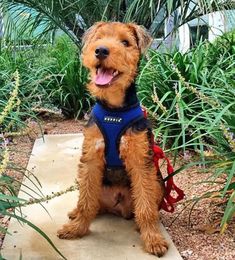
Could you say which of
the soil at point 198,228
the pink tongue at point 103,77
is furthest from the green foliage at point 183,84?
the pink tongue at point 103,77

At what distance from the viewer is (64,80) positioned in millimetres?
6594

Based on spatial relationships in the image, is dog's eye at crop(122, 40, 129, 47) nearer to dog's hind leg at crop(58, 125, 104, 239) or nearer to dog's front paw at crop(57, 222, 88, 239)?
dog's hind leg at crop(58, 125, 104, 239)

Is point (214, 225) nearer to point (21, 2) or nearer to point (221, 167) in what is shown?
point (221, 167)

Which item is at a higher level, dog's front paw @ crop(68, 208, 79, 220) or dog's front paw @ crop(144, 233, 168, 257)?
dog's front paw @ crop(144, 233, 168, 257)

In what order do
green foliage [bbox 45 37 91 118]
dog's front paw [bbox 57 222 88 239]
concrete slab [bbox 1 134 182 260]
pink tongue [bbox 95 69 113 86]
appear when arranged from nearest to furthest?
pink tongue [bbox 95 69 113 86], concrete slab [bbox 1 134 182 260], dog's front paw [bbox 57 222 88 239], green foliage [bbox 45 37 91 118]

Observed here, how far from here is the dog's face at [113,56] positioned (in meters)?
2.73

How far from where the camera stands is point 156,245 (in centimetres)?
291

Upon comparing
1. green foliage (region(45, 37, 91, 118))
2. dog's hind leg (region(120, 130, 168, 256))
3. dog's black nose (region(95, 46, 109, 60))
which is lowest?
green foliage (region(45, 37, 91, 118))

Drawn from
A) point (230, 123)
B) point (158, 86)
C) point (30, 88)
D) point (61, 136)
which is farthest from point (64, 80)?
point (230, 123)

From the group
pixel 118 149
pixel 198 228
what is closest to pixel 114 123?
pixel 118 149

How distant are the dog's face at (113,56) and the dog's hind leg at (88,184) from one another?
26 cm

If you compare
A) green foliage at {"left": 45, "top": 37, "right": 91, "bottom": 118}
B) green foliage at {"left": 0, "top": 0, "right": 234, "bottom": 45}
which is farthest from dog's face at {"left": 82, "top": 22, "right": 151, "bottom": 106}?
green foliage at {"left": 45, "top": 37, "right": 91, "bottom": 118}

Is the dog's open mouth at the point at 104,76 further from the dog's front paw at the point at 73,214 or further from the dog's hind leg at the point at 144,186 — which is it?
the dog's front paw at the point at 73,214

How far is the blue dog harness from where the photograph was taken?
293cm
